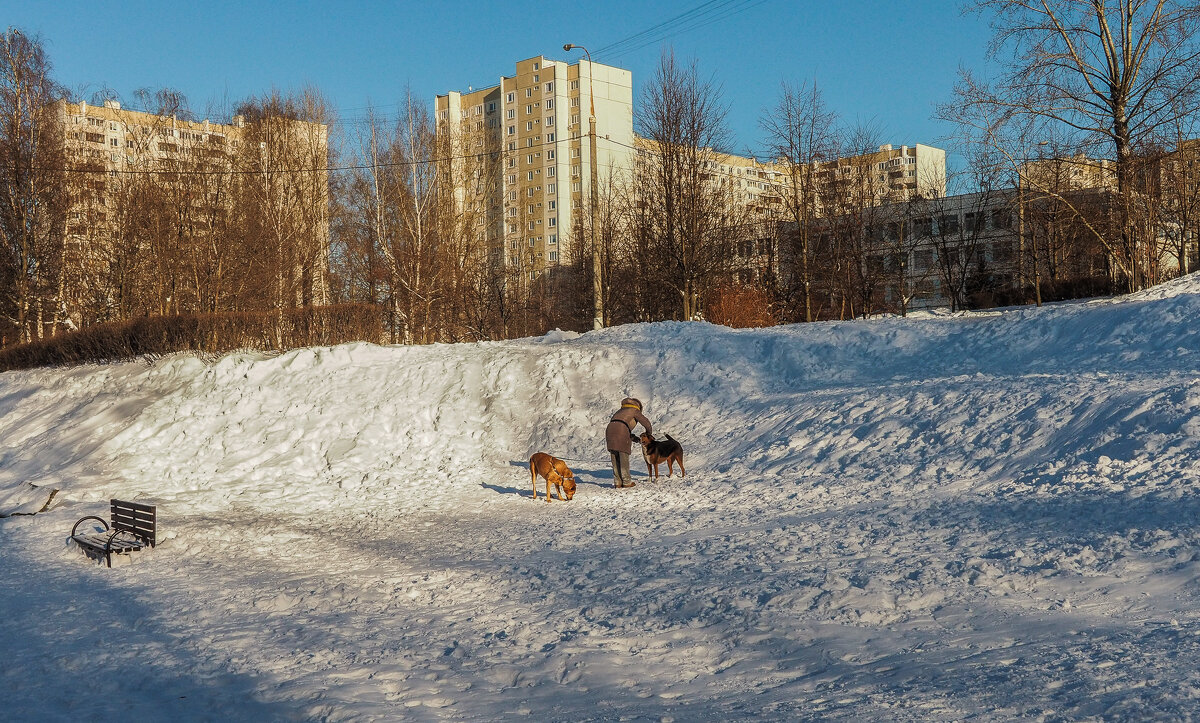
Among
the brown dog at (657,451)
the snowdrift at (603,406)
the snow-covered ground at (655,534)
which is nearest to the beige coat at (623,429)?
the brown dog at (657,451)

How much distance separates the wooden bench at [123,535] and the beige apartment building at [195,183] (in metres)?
19.6

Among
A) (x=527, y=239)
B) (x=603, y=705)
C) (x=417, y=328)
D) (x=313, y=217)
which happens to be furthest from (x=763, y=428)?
(x=527, y=239)

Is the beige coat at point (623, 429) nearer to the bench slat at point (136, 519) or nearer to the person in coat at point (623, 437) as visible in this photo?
the person in coat at point (623, 437)

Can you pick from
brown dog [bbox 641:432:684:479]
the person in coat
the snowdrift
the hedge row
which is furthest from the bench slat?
the hedge row

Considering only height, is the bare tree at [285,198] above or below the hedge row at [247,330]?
above

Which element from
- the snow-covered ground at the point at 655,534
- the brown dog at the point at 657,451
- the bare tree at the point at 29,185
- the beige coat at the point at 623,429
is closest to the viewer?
the snow-covered ground at the point at 655,534

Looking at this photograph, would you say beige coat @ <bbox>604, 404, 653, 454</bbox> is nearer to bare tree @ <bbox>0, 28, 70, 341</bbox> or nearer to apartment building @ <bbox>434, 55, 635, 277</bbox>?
bare tree @ <bbox>0, 28, 70, 341</bbox>

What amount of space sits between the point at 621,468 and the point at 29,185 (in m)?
28.1

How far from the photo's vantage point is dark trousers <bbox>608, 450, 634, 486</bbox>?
44.4 ft

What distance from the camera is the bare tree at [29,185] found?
3059 centimetres

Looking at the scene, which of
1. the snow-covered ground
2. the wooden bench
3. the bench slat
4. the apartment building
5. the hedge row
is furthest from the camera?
the apartment building

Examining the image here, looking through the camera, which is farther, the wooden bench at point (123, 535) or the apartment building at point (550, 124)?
the apartment building at point (550, 124)

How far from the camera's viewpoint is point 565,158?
3465 inches

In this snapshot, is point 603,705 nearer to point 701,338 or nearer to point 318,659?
point 318,659
